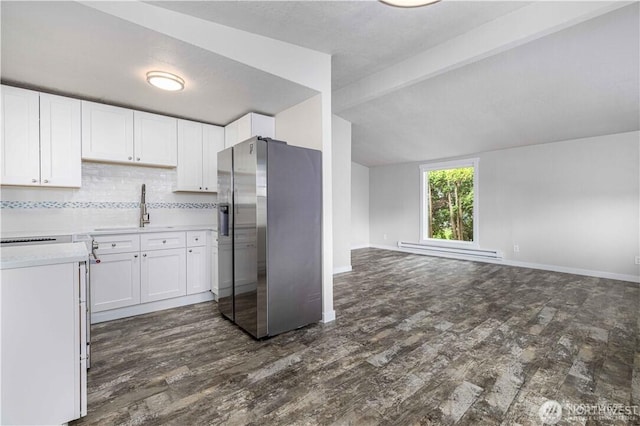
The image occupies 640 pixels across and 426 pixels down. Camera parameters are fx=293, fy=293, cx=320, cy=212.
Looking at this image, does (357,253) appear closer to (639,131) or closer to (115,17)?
(639,131)

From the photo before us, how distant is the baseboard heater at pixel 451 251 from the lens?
5861 millimetres

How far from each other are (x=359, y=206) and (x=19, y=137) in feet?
21.4

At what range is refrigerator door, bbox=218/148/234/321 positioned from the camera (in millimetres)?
2891

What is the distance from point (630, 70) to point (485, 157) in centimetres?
277

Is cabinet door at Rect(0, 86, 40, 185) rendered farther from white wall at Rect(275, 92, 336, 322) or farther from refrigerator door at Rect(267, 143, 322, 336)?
white wall at Rect(275, 92, 336, 322)

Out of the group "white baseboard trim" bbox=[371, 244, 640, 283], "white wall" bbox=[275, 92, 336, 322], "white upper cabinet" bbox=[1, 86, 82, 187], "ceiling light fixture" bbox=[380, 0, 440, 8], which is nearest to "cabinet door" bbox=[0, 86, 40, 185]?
"white upper cabinet" bbox=[1, 86, 82, 187]

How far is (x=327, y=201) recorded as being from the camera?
9.82 ft

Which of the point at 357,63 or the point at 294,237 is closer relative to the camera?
the point at 294,237

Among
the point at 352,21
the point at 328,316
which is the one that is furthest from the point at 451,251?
the point at 352,21

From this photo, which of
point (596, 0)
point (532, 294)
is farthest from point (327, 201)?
point (532, 294)

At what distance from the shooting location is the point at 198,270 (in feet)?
11.4

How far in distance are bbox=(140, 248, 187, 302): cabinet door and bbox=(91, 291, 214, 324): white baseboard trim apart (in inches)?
2.8

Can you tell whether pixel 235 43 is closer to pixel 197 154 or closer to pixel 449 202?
pixel 197 154

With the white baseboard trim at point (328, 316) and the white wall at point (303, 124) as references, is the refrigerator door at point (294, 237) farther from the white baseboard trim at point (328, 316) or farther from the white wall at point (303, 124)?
the white wall at point (303, 124)
